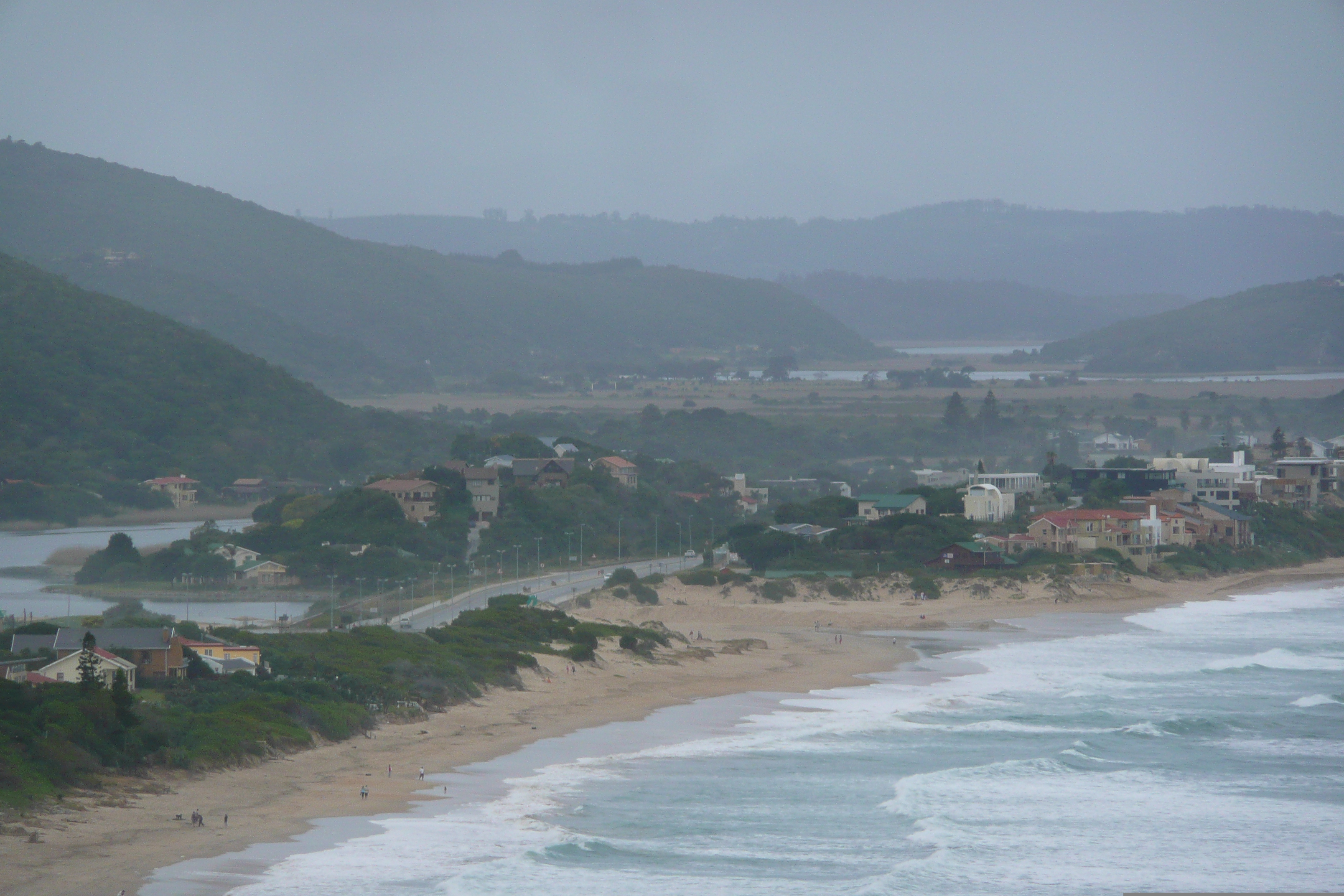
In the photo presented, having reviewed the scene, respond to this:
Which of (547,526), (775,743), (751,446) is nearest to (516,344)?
(751,446)

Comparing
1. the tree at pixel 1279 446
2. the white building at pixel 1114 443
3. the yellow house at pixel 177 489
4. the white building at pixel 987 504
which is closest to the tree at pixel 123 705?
the white building at pixel 987 504

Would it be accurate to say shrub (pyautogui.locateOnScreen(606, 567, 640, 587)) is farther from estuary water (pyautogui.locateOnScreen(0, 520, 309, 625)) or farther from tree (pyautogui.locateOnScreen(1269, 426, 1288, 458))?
tree (pyautogui.locateOnScreen(1269, 426, 1288, 458))

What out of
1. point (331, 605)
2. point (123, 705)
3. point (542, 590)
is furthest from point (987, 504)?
point (123, 705)

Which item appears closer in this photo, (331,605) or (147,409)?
(331,605)

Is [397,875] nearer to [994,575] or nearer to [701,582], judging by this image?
[701,582]

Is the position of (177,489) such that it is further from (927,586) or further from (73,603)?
(927,586)

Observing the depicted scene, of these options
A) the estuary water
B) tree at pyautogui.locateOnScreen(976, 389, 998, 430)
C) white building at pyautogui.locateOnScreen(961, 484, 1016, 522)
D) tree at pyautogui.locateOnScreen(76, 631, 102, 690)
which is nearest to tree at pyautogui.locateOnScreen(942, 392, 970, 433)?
tree at pyautogui.locateOnScreen(976, 389, 998, 430)
